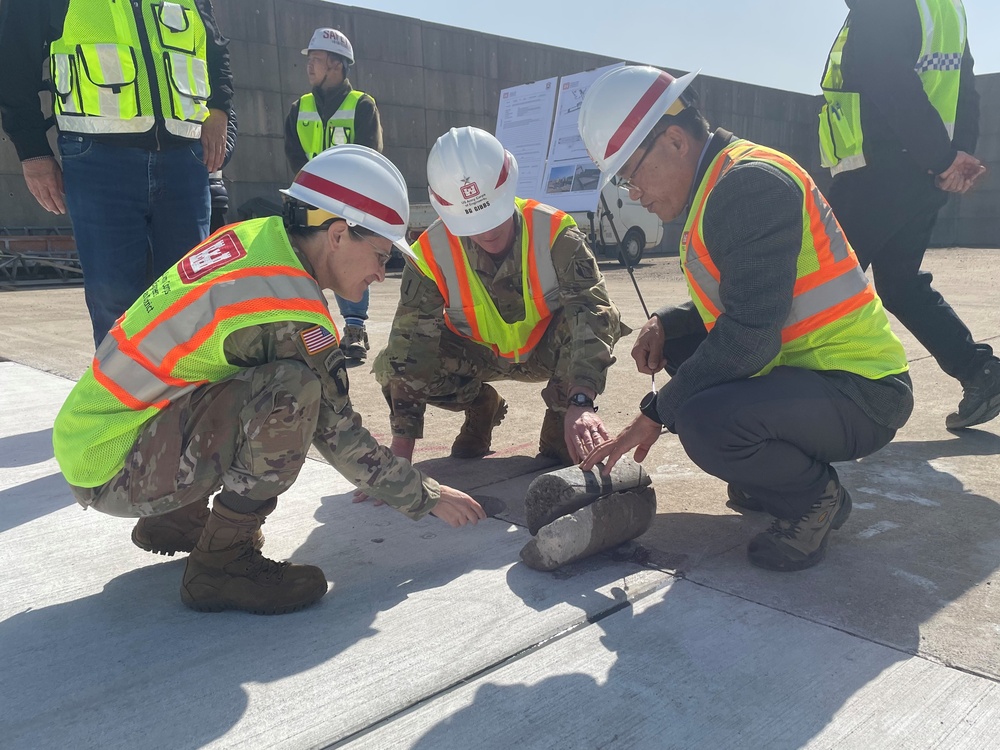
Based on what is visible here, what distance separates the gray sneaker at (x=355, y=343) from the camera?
507cm

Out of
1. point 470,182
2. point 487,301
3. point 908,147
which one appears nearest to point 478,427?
point 487,301

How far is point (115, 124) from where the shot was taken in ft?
9.43

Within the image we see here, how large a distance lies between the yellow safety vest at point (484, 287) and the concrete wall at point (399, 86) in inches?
447

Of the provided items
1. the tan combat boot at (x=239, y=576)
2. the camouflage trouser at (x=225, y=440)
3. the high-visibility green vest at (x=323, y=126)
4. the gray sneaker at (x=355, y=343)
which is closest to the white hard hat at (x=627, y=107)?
the camouflage trouser at (x=225, y=440)

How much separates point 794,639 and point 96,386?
1.70 metres

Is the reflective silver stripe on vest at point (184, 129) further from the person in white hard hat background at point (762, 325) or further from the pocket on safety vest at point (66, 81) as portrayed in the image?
the person in white hard hat background at point (762, 325)

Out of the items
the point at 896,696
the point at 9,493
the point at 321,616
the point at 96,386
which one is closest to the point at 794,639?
the point at 896,696

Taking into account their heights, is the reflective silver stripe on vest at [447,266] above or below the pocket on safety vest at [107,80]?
below

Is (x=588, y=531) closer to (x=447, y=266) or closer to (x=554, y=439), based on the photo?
(x=554, y=439)

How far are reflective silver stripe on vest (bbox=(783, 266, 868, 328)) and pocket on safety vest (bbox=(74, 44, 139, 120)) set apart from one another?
2326 millimetres

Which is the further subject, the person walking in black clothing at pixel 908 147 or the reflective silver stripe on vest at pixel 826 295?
the person walking in black clothing at pixel 908 147

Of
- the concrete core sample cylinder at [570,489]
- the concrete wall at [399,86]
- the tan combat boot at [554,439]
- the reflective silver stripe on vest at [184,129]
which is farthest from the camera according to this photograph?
the concrete wall at [399,86]

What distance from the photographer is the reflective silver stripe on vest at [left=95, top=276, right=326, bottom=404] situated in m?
1.86

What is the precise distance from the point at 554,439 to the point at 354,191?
1438mm
